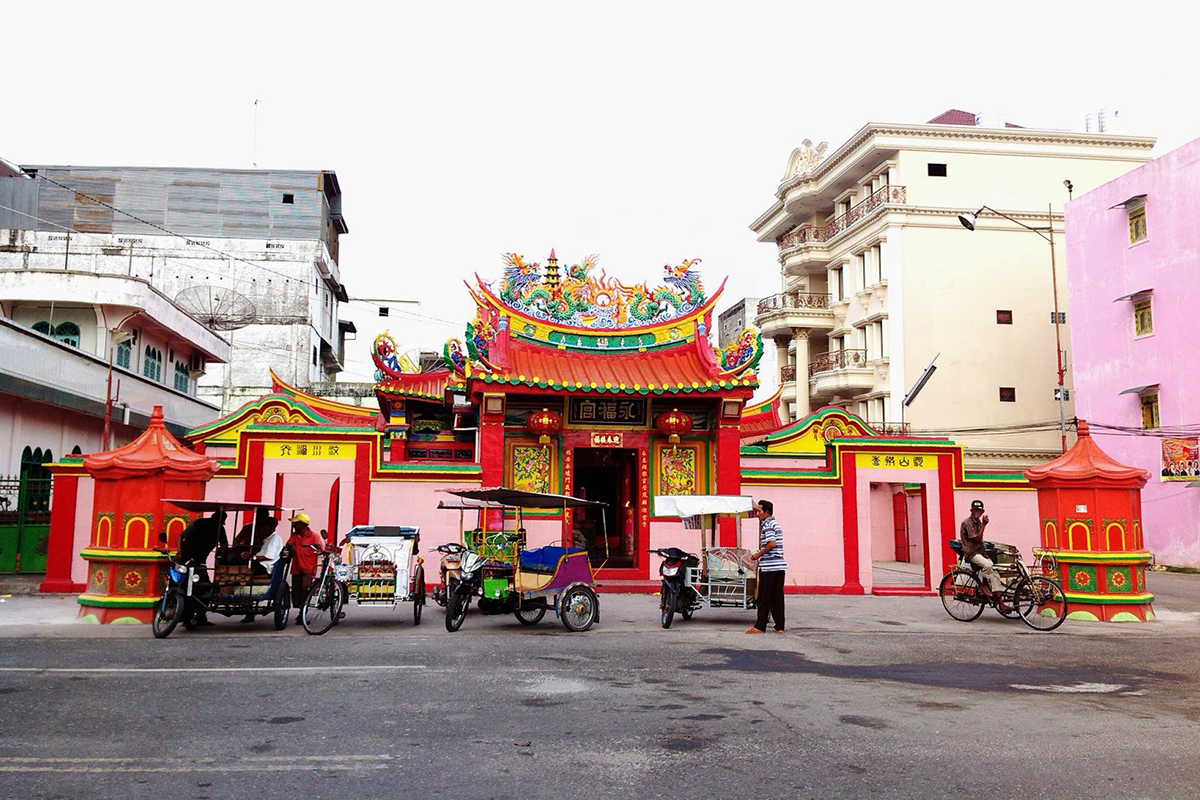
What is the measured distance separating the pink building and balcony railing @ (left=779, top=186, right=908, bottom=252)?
7407mm

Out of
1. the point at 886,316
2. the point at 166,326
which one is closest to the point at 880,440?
the point at 886,316

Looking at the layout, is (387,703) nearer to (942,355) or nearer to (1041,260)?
(942,355)

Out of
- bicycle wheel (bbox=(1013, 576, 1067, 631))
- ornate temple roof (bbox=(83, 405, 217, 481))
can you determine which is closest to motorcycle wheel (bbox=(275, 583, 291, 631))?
ornate temple roof (bbox=(83, 405, 217, 481))

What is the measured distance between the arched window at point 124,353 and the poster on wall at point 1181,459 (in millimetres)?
33636

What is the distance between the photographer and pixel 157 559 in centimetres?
1370

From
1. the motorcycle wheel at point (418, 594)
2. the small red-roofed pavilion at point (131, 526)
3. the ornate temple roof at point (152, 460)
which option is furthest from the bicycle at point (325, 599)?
the ornate temple roof at point (152, 460)

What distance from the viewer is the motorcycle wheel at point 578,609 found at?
43.3 feet

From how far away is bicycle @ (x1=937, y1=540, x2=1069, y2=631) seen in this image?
1435cm

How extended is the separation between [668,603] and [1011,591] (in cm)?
542

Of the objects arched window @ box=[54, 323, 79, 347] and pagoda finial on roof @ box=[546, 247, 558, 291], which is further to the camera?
arched window @ box=[54, 323, 79, 347]

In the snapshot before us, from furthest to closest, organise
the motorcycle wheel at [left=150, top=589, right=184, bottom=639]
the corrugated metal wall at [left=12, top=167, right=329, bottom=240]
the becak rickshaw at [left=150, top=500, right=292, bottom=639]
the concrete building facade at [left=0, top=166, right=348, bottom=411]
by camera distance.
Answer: the concrete building facade at [left=0, top=166, right=348, bottom=411] → the corrugated metal wall at [left=12, top=167, right=329, bottom=240] → the becak rickshaw at [left=150, top=500, right=292, bottom=639] → the motorcycle wheel at [left=150, top=589, right=184, bottom=639]

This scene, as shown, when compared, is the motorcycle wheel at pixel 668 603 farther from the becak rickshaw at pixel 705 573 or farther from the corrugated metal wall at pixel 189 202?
the corrugated metal wall at pixel 189 202

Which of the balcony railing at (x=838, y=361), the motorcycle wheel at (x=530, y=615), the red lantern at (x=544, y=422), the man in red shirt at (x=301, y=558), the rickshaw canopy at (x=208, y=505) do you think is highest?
the balcony railing at (x=838, y=361)

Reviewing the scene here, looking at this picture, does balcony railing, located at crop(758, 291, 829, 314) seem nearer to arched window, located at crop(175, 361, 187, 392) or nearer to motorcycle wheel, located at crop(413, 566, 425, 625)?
arched window, located at crop(175, 361, 187, 392)
